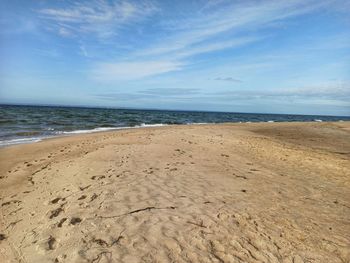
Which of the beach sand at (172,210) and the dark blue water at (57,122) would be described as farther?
the dark blue water at (57,122)

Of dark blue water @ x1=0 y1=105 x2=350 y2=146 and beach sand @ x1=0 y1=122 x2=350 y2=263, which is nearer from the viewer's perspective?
beach sand @ x1=0 y1=122 x2=350 y2=263

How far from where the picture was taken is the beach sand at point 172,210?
4379 millimetres

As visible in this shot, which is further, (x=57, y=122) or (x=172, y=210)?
(x=57, y=122)

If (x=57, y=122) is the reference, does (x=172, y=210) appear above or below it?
above

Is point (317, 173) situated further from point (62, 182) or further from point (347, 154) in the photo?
point (62, 182)

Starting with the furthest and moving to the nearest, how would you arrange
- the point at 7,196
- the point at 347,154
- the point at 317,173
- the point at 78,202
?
1. the point at 347,154
2. the point at 317,173
3. the point at 7,196
4. the point at 78,202

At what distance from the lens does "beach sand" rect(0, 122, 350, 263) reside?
4379mm

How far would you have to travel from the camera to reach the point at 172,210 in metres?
5.55

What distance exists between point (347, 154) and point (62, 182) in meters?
13.0

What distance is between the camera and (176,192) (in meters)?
6.55

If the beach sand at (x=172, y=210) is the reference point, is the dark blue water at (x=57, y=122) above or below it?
below

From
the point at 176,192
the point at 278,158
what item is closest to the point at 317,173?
the point at 278,158

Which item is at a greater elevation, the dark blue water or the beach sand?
the beach sand

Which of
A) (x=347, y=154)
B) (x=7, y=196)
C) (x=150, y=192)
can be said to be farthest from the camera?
(x=347, y=154)
